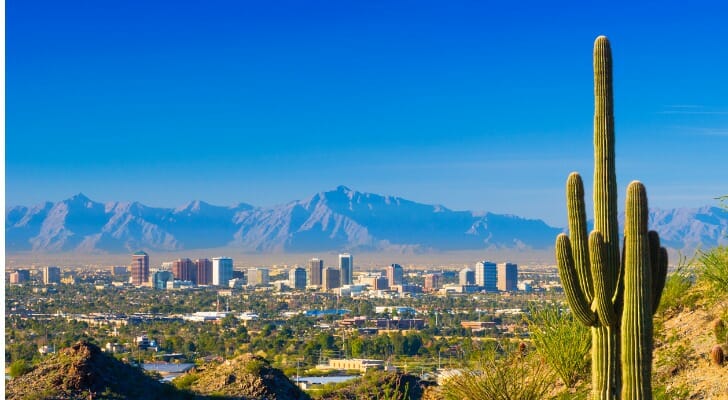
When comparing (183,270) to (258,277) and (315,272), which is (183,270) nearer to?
(258,277)

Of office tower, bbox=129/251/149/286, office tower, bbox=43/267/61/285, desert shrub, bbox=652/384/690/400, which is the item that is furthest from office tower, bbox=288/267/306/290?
desert shrub, bbox=652/384/690/400

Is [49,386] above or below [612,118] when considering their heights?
below

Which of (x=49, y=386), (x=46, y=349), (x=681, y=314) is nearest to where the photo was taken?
(x=681, y=314)

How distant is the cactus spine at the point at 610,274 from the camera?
6.45m

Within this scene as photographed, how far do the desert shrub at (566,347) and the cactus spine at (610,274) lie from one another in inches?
98.3

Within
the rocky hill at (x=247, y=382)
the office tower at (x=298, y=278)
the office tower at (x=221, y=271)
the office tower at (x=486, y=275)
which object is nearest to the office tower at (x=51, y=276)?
the office tower at (x=221, y=271)

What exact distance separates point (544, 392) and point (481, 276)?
A: 11432 cm

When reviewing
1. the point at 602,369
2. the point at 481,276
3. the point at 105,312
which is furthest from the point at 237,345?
the point at 481,276

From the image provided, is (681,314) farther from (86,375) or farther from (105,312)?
(105,312)

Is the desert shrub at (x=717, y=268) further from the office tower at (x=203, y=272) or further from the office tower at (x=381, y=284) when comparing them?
the office tower at (x=203, y=272)

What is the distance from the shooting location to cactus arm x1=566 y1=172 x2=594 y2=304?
22.1 ft

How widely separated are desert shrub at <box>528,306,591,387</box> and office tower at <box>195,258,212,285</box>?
129447 millimetres

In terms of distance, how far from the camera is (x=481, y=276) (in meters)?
122

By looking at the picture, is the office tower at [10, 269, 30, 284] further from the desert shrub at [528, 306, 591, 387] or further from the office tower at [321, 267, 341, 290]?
the desert shrub at [528, 306, 591, 387]
